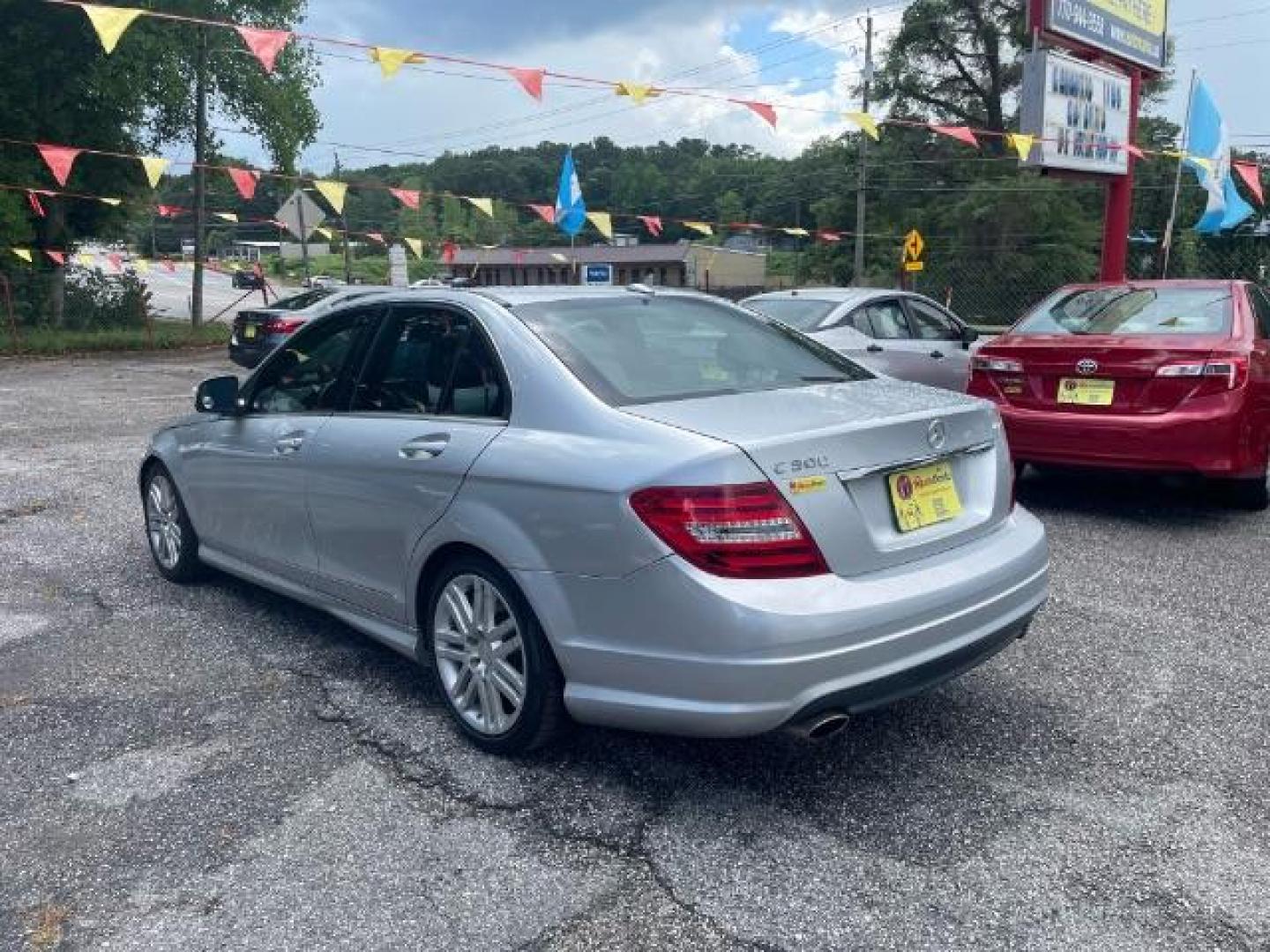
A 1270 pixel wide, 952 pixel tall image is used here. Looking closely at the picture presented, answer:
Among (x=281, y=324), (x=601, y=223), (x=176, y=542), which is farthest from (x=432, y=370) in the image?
(x=601, y=223)

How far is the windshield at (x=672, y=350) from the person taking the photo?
352 cm

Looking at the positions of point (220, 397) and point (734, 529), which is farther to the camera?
point (220, 397)

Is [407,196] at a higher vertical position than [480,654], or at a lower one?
higher

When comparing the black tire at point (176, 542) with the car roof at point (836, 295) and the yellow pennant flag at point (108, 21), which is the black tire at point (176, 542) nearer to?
the car roof at point (836, 295)

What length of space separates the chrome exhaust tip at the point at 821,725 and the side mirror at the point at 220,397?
9.94ft

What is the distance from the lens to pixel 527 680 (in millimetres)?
3340

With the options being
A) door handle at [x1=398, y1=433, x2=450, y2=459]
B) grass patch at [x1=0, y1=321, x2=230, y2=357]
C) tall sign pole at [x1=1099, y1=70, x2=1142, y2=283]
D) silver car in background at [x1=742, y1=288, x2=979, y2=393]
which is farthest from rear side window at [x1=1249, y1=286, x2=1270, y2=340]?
grass patch at [x1=0, y1=321, x2=230, y2=357]

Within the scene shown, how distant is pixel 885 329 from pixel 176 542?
611 centimetres

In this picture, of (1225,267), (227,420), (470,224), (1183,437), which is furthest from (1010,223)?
(470,224)

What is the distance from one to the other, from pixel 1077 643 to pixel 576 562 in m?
2.50

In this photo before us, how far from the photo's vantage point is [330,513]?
4.15 meters

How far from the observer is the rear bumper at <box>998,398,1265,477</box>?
6.20 metres

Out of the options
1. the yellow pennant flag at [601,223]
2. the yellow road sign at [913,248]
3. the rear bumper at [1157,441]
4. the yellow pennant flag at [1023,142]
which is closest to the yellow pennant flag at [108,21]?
the rear bumper at [1157,441]

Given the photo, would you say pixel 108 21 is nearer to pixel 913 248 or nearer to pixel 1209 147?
pixel 1209 147
